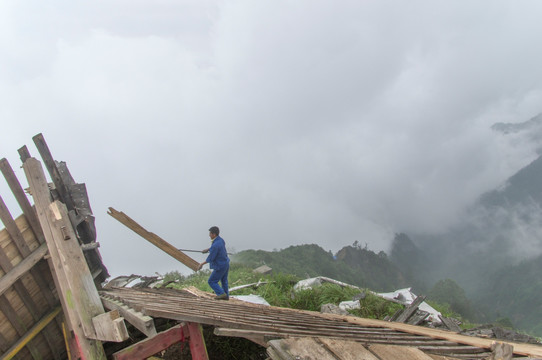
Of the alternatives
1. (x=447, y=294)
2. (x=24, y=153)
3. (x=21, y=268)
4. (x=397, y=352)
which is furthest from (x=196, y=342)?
(x=447, y=294)

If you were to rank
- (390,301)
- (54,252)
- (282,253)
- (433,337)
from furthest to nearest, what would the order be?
(282,253)
(390,301)
(54,252)
(433,337)

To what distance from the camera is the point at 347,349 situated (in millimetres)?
2545

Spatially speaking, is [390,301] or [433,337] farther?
[390,301]

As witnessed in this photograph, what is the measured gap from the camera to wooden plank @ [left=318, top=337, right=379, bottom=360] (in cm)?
243

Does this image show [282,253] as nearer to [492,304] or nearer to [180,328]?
[180,328]

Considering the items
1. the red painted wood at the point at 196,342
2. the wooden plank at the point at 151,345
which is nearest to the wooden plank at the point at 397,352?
the red painted wood at the point at 196,342

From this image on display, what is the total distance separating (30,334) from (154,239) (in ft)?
8.35

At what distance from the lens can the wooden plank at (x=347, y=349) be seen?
7.98 feet

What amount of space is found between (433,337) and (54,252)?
13.4 feet

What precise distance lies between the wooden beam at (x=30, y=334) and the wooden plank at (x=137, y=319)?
144cm

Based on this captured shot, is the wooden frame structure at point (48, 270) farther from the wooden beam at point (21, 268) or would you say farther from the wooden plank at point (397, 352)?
the wooden plank at point (397, 352)

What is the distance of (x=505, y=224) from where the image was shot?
90.2m

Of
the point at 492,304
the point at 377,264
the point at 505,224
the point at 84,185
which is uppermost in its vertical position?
the point at 505,224

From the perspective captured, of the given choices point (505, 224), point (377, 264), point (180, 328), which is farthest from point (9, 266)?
point (505, 224)
